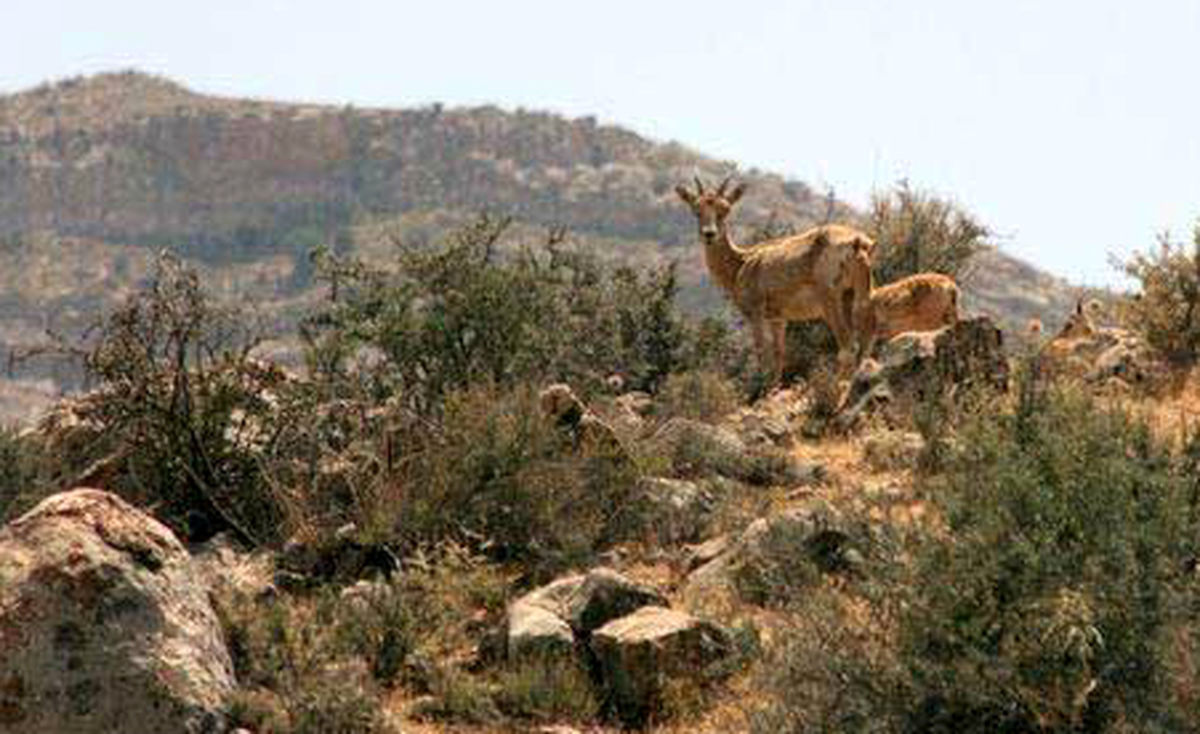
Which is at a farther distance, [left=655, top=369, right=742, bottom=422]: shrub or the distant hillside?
the distant hillside

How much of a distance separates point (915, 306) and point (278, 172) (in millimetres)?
159070

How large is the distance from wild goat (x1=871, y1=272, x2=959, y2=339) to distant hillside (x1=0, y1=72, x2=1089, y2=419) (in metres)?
131

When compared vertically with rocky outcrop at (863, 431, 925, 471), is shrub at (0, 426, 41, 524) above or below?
below

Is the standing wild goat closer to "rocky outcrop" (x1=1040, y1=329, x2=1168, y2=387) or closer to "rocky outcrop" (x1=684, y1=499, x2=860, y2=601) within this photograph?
"rocky outcrop" (x1=1040, y1=329, x2=1168, y2=387)

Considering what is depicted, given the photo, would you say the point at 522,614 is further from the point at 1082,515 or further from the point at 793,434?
the point at 793,434

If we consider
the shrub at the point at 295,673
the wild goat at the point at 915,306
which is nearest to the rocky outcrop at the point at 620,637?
the shrub at the point at 295,673

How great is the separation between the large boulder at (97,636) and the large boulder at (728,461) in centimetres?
608

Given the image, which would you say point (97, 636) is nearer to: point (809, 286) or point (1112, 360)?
point (809, 286)

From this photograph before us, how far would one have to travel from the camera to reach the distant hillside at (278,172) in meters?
159

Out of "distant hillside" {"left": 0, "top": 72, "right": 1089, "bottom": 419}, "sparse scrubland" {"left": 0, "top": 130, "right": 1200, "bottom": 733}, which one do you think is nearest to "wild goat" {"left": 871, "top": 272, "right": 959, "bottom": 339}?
"sparse scrubland" {"left": 0, "top": 130, "right": 1200, "bottom": 733}

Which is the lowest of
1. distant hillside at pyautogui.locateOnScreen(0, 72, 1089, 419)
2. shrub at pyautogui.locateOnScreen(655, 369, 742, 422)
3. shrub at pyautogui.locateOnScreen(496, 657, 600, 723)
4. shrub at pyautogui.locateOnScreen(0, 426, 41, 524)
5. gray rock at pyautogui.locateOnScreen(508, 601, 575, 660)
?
distant hillside at pyautogui.locateOnScreen(0, 72, 1089, 419)

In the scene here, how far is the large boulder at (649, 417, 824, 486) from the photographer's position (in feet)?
50.3

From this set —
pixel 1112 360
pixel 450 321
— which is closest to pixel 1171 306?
pixel 1112 360

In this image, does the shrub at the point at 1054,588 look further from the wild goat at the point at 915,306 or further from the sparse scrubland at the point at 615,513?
the wild goat at the point at 915,306
